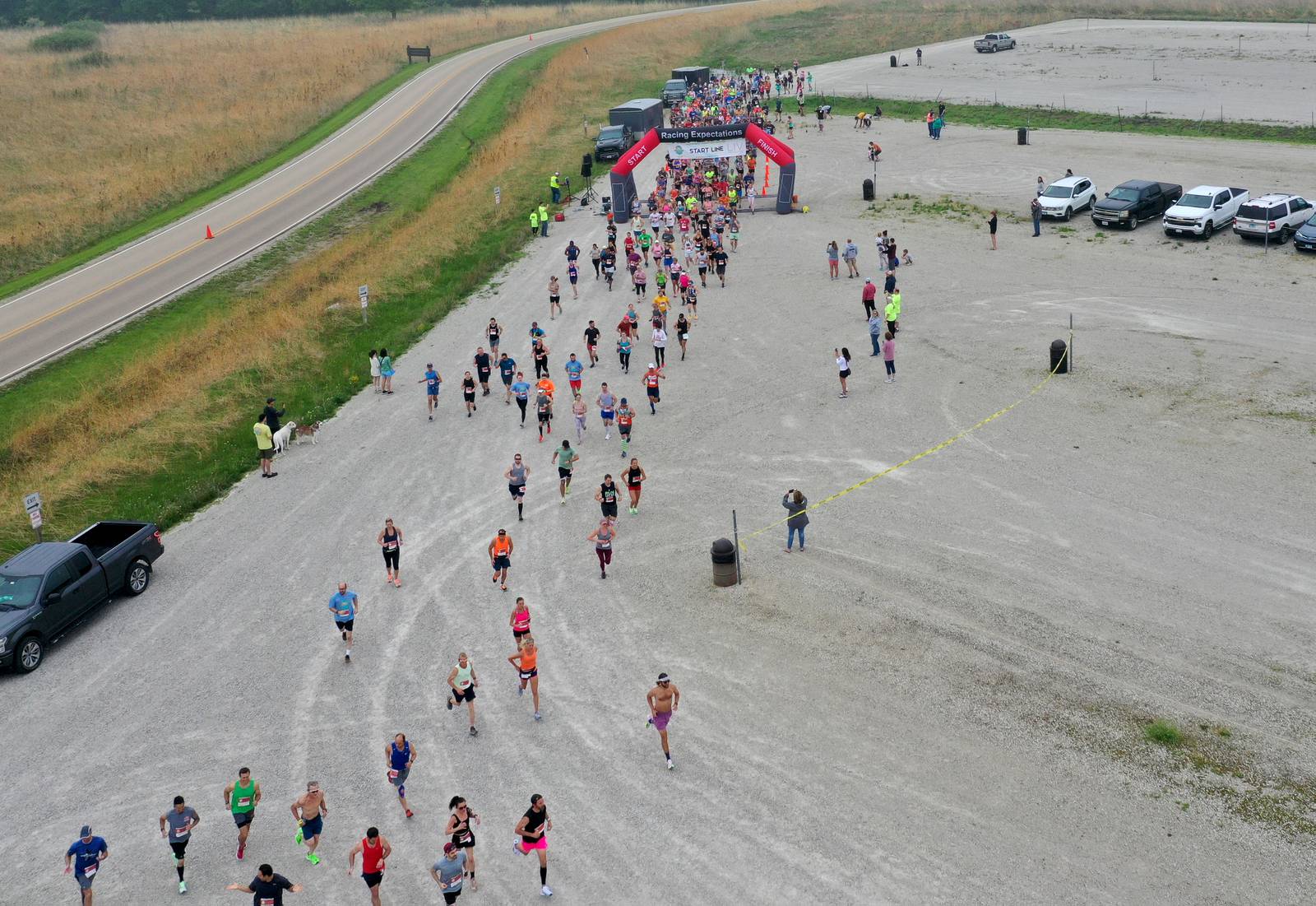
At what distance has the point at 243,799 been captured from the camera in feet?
46.7

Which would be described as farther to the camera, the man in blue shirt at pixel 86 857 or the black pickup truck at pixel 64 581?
the black pickup truck at pixel 64 581

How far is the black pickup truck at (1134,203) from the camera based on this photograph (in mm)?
40806

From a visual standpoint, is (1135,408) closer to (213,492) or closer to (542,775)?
(542,775)

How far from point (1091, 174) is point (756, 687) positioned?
38.9 metres

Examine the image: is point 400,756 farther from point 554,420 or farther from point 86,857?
point 554,420

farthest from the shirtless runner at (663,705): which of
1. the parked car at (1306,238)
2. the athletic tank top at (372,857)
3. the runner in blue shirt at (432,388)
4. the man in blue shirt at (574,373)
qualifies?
the parked car at (1306,238)

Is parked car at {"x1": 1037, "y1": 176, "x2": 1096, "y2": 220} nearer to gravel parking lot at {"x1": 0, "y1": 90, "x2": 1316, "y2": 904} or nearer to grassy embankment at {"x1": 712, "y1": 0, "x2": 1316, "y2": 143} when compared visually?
gravel parking lot at {"x1": 0, "y1": 90, "x2": 1316, "y2": 904}

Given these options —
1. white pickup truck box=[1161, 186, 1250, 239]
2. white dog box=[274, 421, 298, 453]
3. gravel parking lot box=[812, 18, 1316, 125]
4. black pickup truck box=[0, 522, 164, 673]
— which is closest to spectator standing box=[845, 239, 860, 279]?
white pickup truck box=[1161, 186, 1250, 239]

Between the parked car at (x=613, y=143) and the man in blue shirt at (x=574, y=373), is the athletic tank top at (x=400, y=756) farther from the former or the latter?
the parked car at (x=613, y=143)

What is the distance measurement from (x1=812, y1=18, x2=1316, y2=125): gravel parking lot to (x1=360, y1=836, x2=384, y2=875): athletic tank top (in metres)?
57.4

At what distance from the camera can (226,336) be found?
37344 millimetres

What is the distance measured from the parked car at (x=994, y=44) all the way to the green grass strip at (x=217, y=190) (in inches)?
1678

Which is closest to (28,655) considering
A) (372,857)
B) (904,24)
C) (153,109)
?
(372,857)

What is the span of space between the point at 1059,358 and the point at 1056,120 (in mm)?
39226
